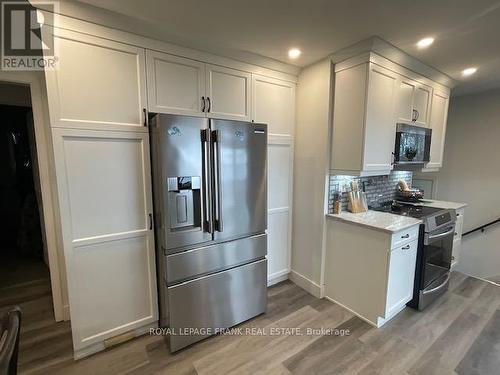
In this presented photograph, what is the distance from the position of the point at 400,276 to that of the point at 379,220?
0.52 metres

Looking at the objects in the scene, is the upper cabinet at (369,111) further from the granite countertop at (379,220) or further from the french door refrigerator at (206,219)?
the french door refrigerator at (206,219)

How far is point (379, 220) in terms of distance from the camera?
223 centimetres

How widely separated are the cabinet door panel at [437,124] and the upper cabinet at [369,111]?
0.48 m

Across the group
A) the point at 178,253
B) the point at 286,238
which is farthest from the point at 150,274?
the point at 286,238

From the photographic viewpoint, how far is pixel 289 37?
189 cm

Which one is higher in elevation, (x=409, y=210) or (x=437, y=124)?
(x=437, y=124)

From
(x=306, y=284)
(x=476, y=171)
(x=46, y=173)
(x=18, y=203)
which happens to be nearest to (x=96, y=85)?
(x=46, y=173)

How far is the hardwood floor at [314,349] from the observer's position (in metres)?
1.72

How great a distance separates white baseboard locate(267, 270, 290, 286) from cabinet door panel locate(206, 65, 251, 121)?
1790 millimetres

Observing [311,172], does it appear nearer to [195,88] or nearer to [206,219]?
[206,219]

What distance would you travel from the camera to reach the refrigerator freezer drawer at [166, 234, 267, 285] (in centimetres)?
178

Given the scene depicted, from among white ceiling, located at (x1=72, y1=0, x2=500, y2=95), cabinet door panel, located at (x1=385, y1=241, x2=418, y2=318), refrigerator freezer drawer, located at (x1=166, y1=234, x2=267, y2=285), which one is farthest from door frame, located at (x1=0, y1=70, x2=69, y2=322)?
cabinet door panel, located at (x1=385, y1=241, x2=418, y2=318)

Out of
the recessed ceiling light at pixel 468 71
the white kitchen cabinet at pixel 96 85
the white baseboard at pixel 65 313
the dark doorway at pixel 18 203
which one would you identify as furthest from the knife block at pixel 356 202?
the dark doorway at pixel 18 203

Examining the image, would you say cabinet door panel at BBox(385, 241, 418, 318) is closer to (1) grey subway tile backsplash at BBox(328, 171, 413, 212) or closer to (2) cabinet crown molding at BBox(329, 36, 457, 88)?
(1) grey subway tile backsplash at BBox(328, 171, 413, 212)
